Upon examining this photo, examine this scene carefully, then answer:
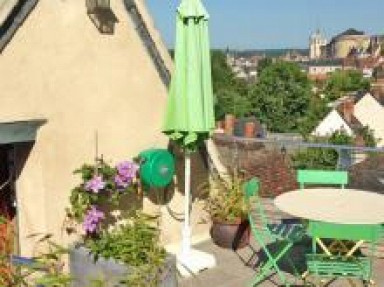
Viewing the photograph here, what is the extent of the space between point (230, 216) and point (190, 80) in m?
2.09

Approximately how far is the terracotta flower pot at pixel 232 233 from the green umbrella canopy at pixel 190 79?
151 centimetres

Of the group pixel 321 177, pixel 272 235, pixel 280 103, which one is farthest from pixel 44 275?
pixel 280 103

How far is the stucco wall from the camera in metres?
6.28

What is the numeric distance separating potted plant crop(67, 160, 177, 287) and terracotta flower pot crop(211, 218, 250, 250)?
124 centimetres

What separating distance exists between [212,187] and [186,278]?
1901 millimetres

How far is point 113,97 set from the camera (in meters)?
7.33

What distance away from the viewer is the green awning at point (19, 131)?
6188 mm

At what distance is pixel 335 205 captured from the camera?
21.1 ft

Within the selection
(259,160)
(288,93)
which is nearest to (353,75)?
(288,93)

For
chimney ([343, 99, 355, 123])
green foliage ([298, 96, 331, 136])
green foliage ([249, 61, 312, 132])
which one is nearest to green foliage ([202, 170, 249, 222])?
chimney ([343, 99, 355, 123])

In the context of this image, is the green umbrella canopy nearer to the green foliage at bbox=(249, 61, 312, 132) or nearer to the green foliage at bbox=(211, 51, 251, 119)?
the green foliage at bbox=(211, 51, 251, 119)

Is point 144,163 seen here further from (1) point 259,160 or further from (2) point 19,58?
(1) point 259,160

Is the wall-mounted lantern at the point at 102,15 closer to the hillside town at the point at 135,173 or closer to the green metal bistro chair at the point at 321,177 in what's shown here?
the hillside town at the point at 135,173

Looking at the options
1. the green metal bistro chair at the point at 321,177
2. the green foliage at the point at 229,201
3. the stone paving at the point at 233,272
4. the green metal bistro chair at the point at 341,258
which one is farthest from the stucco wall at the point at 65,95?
the green metal bistro chair at the point at 341,258
